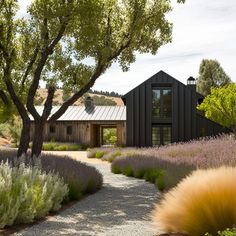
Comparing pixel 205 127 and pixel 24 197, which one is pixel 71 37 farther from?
pixel 205 127

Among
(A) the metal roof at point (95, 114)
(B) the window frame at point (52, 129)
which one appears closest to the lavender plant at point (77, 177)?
(A) the metal roof at point (95, 114)

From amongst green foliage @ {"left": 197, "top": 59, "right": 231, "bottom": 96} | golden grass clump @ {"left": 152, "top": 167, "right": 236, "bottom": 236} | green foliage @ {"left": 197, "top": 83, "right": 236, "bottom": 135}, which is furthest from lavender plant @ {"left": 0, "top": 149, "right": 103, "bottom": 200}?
green foliage @ {"left": 197, "top": 59, "right": 231, "bottom": 96}

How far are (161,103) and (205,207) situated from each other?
94.0 feet

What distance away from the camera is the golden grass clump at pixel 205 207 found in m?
5.32

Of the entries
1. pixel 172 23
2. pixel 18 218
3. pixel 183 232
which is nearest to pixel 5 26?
pixel 172 23

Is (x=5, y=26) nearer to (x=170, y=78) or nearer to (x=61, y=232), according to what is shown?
(x=61, y=232)

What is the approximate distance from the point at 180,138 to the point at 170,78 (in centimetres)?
453

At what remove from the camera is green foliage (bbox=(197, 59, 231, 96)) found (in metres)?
56.5

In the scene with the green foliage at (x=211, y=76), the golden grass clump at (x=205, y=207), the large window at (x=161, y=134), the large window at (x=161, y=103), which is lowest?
the golden grass clump at (x=205, y=207)

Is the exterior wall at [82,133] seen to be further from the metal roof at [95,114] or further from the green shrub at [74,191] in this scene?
the green shrub at [74,191]

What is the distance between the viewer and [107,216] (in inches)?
328

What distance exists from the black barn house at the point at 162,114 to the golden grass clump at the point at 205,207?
1100 inches

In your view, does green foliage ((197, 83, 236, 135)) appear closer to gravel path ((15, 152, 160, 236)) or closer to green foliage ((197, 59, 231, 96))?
gravel path ((15, 152, 160, 236))

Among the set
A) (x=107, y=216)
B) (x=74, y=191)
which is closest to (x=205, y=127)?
(x=74, y=191)
